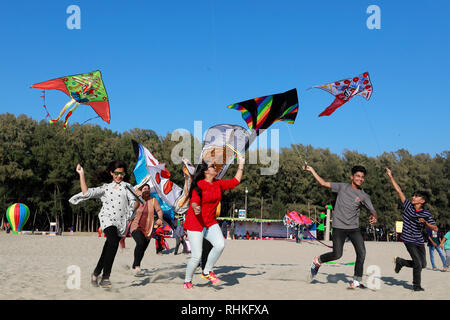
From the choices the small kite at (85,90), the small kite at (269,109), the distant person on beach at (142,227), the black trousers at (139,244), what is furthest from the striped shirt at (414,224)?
the small kite at (85,90)

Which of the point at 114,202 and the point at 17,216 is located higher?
the point at 114,202

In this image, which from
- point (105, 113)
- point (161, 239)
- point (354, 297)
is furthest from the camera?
point (161, 239)

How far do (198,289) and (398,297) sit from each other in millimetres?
2963

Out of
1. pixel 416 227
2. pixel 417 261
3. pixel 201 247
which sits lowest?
pixel 417 261

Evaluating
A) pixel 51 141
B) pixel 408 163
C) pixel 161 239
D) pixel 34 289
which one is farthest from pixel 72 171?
pixel 34 289

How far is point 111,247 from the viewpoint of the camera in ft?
21.8

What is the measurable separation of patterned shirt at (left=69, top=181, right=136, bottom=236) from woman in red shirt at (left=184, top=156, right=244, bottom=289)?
3.11 ft

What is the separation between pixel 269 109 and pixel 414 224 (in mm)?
4604

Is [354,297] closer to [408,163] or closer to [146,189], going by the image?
[146,189]

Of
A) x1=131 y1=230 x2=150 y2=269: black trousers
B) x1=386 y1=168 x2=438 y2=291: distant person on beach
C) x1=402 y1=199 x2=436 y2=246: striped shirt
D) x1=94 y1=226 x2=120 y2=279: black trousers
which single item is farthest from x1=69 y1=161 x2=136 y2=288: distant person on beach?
x1=402 y1=199 x2=436 y2=246: striped shirt

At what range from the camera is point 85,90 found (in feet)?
32.3

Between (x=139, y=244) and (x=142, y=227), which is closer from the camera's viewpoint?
(x=139, y=244)

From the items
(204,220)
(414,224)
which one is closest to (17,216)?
(204,220)

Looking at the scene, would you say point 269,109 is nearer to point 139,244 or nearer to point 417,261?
point 139,244
